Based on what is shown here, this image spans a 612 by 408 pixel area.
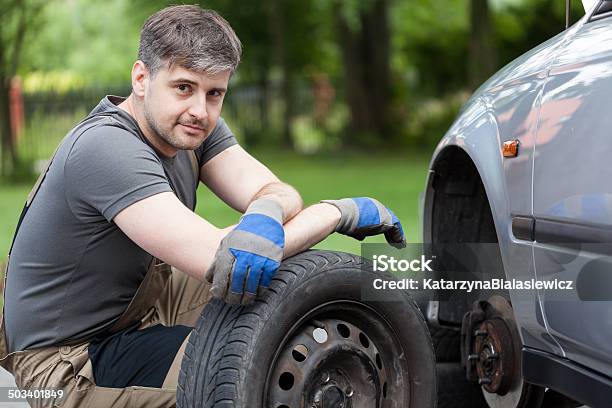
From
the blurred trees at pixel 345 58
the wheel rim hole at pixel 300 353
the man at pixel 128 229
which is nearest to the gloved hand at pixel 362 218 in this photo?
the man at pixel 128 229

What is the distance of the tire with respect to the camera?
10.1 feet

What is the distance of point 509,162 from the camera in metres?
3.39

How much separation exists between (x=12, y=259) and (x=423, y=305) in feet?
4.96

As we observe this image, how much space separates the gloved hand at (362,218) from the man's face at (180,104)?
498mm

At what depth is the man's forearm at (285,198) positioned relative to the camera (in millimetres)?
3486

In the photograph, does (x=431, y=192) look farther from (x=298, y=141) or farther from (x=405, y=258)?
(x=298, y=141)

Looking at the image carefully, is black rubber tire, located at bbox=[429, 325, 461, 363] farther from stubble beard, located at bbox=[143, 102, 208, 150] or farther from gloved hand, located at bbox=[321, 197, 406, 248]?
stubble beard, located at bbox=[143, 102, 208, 150]

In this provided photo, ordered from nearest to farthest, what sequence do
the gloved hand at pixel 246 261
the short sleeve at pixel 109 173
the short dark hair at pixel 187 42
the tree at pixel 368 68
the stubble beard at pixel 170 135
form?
the gloved hand at pixel 246 261 → the short sleeve at pixel 109 173 → the short dark hair at pixel 187 42 → the stubble beard at pixel 170 135 → the tree at pixel 368 68

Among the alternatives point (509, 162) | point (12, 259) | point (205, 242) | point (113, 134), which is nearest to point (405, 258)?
point (509, 162)

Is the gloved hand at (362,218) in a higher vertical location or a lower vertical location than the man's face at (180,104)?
lower

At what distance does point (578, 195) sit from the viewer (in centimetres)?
300

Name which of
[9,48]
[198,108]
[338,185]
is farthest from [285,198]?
[9,48]

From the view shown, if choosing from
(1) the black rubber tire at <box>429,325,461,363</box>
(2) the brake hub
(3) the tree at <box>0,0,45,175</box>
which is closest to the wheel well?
(1) the black rubber tire at <box>429,325,461,363</box>

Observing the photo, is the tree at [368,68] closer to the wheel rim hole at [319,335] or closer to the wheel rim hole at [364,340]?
the wheel rim hole at [364,340]
